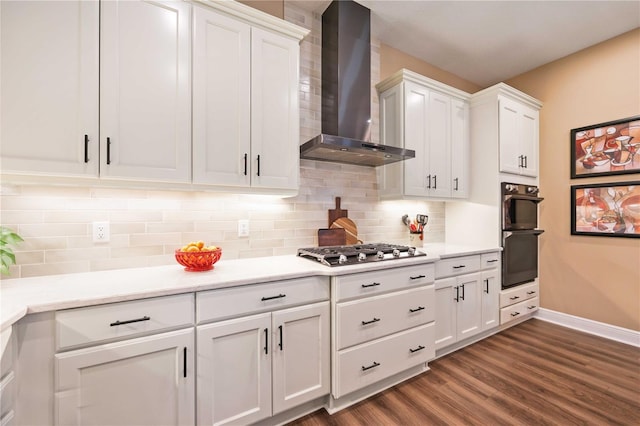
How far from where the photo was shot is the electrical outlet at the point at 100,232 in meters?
1.67

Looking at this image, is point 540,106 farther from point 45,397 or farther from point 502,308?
point 45,397

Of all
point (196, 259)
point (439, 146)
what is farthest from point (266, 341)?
point (439, 146)

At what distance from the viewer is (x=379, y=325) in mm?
1919

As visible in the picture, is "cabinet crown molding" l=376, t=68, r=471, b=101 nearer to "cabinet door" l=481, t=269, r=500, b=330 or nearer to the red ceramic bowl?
"cabinet door" l=481, t=269, r=500, b=330

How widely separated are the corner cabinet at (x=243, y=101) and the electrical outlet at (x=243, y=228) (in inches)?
15.6

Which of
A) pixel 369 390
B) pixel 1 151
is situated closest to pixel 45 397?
pixel 1 151

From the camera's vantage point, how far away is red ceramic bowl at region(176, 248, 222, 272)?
5.31 feet

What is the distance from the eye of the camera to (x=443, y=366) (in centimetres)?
232

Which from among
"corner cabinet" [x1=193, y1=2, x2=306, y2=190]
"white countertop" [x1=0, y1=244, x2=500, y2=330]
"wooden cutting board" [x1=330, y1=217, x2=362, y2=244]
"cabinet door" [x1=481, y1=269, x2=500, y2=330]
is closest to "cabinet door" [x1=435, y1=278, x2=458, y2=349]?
"cabinet door" [x1=481, y1=269, x2=500, y2=330]

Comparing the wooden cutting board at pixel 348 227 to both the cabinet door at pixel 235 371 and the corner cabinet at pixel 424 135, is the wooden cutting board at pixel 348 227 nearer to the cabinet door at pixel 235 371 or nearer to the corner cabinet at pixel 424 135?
the corner cabinet at pixel 424 135

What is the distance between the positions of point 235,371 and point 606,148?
401 cm

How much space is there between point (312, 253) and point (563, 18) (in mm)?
3177

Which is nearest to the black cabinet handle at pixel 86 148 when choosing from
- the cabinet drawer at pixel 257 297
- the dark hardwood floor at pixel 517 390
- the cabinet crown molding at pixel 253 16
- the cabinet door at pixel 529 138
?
the cabinet drawer at pixel 257 297

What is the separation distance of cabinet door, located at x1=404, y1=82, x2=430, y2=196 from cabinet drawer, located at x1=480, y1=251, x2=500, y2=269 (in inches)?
34.2
